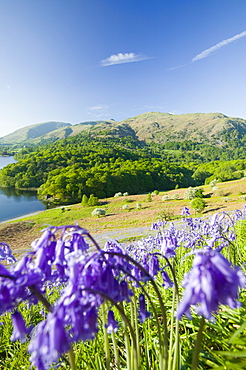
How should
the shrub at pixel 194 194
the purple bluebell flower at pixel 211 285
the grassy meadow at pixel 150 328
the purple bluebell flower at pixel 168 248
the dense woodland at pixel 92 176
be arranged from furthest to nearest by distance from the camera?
1. the dense woodland at pixel 92 176
2. the shrub at pixel 194 194
3. the purple bluebell flower at pixel 168 248
4. the grassy meadow at pixel 150 328
5. the purple bluebell flower at pixel 211 285

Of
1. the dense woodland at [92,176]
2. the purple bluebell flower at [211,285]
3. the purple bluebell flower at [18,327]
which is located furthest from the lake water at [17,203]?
the purple bluebell flower at [211,285]

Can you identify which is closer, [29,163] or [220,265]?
[220,265]

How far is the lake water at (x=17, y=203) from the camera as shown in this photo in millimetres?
64438

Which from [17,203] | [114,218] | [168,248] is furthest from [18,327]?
[17,203]

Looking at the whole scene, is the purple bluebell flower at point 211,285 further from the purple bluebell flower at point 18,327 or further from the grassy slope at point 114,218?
the grassy slope at point 114,218

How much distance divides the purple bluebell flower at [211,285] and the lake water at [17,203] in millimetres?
67529

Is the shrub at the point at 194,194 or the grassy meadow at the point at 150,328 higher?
the grassy meadow at the point at 150,328

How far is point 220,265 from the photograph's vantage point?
1134 millimetres

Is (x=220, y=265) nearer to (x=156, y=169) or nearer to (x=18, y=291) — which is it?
(x=18, y=291)

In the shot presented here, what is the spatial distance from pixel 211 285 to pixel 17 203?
8538 cm

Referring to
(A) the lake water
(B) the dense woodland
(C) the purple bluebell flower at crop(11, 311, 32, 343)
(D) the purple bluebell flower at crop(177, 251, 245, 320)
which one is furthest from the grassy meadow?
(B) the dense woodland

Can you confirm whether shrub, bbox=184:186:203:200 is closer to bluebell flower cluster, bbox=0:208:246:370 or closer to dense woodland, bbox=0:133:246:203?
dense woodland, bbox=0:133:246:203

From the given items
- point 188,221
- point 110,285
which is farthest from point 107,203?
point 110,285

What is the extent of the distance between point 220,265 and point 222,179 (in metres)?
99.6
